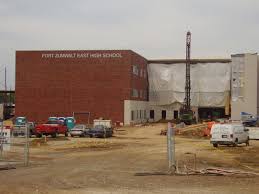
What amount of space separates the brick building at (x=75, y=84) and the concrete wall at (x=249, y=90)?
55.1ft

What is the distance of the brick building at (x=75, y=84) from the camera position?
3445 inches

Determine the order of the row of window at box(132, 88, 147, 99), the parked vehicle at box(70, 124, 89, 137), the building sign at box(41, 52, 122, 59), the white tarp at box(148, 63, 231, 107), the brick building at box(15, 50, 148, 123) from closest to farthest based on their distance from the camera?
the parked vehicle at box(70, 124, 89, 137), the brick building at box(15, 50, 148, 123), the building sign at box(41, 52, 122, 59), the row of window at box(132, 88, 147, 99), the white tarp at box(148, 63, 231, 107)

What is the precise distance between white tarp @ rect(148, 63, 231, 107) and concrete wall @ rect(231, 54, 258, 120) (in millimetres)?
12909

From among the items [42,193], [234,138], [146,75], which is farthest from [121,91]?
[42,193]

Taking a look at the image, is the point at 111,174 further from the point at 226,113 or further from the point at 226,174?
the point at 226,113

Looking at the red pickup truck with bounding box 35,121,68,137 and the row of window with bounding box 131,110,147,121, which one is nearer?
the red pickup truck with bounding box 35,121,68,137

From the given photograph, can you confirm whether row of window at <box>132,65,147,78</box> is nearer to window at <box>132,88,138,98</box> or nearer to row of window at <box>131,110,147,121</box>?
window at <box>132,88,138,98</box>

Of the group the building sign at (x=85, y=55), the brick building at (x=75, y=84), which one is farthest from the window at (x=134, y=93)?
the building sign at (x=85, y=55)

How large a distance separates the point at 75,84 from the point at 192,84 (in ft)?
80.6

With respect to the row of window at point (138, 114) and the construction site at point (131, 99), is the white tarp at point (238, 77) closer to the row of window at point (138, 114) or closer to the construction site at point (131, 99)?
the construction site at point (131, 99)

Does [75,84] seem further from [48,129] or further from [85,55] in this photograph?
[48,129]

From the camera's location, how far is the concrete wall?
3428 inches

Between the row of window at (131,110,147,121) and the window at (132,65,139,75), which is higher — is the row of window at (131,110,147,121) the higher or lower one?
the lower one

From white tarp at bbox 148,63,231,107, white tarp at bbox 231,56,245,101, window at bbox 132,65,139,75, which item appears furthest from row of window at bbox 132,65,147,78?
white tarp at bbox 231,56,245,101
